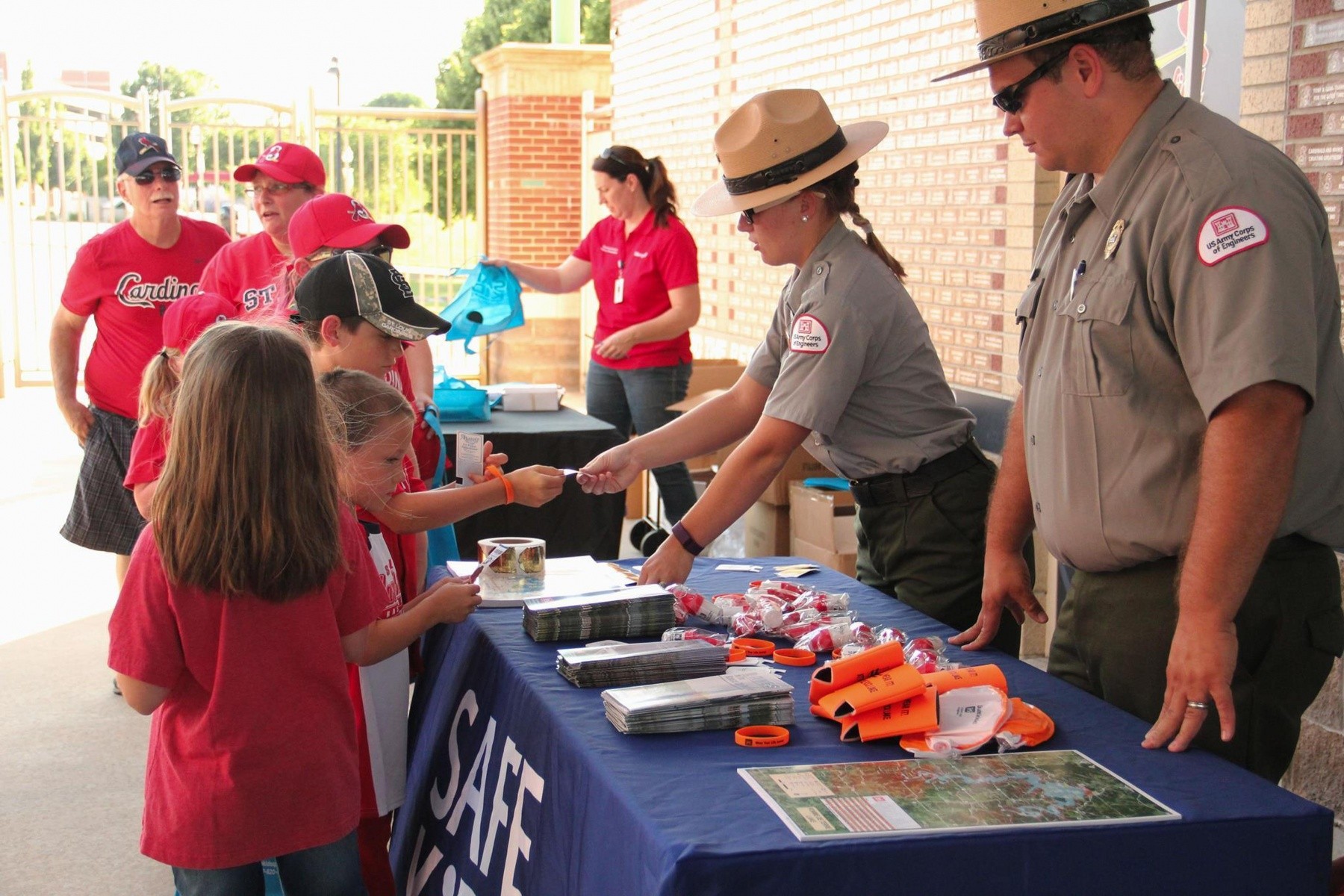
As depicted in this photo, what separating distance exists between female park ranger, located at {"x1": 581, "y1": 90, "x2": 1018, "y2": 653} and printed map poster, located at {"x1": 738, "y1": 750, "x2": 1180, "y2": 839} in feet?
2.91

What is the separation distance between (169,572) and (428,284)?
1716 cm

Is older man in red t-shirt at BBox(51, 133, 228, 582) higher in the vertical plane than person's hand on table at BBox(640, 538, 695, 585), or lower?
higher

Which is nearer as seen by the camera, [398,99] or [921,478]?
[921,478]

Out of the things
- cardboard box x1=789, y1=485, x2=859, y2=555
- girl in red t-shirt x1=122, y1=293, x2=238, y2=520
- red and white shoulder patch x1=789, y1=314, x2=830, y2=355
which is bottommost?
cardboard box x1=789, y1=485, x2=859, y2=555

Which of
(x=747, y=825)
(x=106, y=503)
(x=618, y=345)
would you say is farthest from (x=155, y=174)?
(x=747, y=825)

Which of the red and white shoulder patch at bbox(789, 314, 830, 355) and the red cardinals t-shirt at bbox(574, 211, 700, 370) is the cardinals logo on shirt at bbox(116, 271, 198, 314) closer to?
the red cardinals t-shirt at bbox(574, 211, 700, 370)

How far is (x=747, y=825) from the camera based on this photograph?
158 centimetres

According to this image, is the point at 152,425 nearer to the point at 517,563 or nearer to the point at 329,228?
the point at 517,563

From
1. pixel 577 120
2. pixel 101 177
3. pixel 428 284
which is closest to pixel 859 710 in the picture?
pixel 577 120

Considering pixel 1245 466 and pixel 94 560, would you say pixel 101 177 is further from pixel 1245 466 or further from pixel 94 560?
pixel 1245 466

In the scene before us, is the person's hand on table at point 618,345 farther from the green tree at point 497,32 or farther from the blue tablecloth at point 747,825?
the green tree at point 497,32

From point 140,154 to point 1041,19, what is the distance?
362cm

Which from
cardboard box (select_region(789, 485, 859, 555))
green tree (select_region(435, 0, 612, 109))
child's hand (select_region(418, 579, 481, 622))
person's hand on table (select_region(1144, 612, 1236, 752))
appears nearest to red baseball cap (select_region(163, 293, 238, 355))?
child's hand (select_region(418, 579, 481, 622))

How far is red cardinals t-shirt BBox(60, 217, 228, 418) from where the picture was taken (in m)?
4.54
